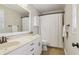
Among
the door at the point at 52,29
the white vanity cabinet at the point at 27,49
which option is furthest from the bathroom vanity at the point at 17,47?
the door at the point at 52,29

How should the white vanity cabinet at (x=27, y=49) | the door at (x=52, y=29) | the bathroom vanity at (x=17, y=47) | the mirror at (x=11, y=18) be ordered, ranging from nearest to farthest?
the bathroom vanity at (x=17, y=47), the white vanity cabinet at (x=27, y=49), the mirror at (x=11, y=18), the door at (x=52, y=29)

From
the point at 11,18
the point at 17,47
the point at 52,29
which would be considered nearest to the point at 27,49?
the point at 17,47

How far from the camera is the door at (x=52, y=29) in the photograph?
2.25 meters

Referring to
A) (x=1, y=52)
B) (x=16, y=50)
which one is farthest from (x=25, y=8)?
(x=1, y=52)

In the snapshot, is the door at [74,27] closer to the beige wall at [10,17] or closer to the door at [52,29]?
the door at [52,29]

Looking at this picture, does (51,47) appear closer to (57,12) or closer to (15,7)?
(57,12)

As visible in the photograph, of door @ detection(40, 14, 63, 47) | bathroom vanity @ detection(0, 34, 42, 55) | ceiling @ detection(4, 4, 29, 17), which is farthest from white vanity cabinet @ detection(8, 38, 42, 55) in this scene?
ceiling @ detection(4, 4, 29, 17)

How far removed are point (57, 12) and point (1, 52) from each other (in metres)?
1.76

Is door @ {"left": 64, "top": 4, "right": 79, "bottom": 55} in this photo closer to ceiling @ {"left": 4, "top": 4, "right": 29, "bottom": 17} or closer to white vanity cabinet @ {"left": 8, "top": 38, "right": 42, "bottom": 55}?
white vanity cabinet @ {"left": 8, "top": 38, "right": 42, "bottom": 55}

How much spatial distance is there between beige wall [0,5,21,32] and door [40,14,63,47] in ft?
1.95

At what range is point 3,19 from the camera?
1763mm

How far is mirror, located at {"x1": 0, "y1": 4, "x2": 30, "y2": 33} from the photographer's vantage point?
174 centimetres

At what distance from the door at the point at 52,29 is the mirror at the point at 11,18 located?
1.85ft
